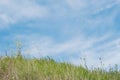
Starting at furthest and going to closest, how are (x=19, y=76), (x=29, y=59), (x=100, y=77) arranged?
(x=29, y=59) → (x=100, y=77) → (x=19, y=76)

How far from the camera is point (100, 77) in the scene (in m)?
14.4

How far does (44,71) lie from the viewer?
1380 cm

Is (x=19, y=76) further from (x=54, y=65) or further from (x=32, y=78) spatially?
(x=54, y=65)

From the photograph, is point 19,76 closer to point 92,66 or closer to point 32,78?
point 32,78

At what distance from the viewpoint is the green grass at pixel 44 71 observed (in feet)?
43.2

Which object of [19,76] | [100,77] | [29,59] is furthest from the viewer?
[29,59]

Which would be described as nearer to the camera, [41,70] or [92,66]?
[41,70]

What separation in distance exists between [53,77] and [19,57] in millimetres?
2362

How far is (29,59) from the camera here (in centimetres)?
1537

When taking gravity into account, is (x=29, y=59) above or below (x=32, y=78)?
above

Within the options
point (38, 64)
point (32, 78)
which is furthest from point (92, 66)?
point (32, 78)

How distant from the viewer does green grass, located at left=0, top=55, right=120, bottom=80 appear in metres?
13.2

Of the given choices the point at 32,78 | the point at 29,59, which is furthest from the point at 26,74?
the point at 29,59

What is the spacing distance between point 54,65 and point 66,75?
1782 mm
